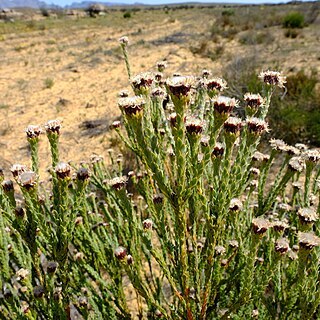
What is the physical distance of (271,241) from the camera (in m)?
1.82

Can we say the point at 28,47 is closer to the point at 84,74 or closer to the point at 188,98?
the point at 84,74

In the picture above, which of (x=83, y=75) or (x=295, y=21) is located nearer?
(x=83, y=75)

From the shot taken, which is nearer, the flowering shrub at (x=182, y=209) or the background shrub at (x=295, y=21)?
the flowering shrub at (x=182, y=209)

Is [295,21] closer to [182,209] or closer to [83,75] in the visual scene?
[83,75]

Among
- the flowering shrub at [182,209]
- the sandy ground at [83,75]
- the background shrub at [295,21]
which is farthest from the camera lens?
the background shrub at [295,21]

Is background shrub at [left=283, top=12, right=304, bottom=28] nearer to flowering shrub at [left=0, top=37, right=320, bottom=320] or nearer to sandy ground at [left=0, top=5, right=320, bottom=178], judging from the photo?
sandy ground at [left=0, top=5, right=320, bottom=178]

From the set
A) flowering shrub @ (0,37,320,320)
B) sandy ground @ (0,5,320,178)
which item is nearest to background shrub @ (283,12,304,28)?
sandy ground @ (0,5,320,178)

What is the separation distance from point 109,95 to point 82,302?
8171mm

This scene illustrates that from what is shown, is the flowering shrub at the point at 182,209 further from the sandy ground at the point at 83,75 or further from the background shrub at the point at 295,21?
the background shrub at the point at 295,21

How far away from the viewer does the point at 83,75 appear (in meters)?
11.7

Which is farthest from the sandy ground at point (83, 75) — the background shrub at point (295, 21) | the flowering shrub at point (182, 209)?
the flowering shrub at point (182, 209)

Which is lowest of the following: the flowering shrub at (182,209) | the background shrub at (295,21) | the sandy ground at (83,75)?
the sandy ground at (83,75)

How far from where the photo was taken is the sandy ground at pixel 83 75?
23.4 feet

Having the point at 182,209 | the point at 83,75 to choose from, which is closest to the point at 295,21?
the point at 83,75
